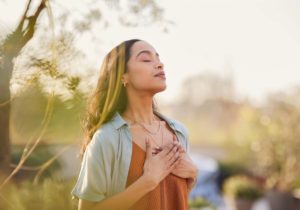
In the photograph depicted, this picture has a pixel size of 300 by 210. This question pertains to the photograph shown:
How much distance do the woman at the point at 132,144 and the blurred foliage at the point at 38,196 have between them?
25 centimetres

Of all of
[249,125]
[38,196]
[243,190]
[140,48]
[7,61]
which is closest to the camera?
[140,48]

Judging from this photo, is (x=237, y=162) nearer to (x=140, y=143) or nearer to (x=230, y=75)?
(x=230, y=75)

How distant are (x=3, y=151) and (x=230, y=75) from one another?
61.0 ft

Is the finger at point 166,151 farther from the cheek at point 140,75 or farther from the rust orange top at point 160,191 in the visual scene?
the cheek at point 140,75

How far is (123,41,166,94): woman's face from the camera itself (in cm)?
135

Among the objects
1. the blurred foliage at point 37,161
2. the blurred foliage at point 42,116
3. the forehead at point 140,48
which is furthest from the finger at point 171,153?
the blurred foliage at point 37,161

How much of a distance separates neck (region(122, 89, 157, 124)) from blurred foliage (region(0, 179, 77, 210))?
0.35 meters

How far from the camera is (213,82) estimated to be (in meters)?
19.9

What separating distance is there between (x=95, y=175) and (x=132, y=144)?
0.35ft

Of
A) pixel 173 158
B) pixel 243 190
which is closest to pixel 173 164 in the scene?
pixel 173 158

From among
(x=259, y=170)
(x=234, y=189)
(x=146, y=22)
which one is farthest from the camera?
(x=259, y=170)

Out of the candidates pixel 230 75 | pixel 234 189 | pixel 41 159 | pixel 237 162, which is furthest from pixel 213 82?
pixel 41 159

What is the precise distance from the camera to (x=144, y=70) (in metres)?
1.36

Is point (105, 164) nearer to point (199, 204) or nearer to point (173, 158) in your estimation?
point (173, 158)
